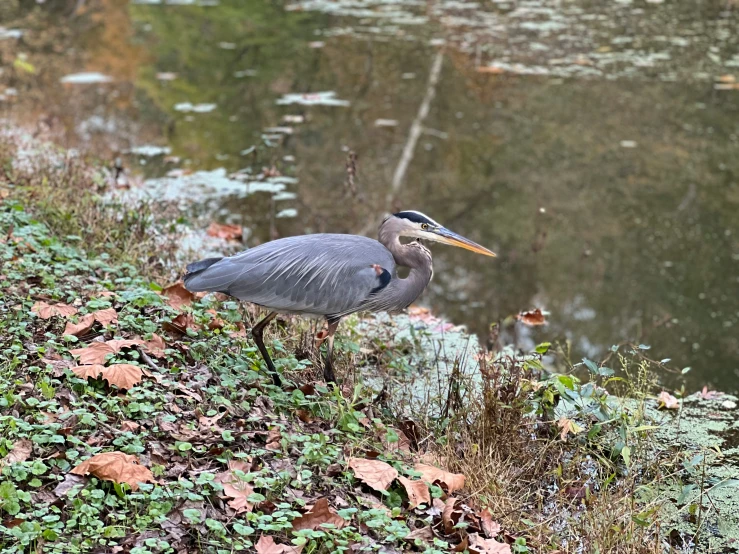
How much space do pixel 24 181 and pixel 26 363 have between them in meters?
3.28

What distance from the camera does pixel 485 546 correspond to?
383cm

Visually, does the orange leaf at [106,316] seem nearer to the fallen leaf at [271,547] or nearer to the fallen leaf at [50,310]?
the fallen leaf at [50,310]

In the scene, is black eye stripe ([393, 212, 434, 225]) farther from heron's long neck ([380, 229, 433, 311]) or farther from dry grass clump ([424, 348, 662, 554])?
dry grass clump ([424, 348, 662, 554])

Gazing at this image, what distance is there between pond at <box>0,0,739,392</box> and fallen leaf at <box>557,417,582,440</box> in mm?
1786

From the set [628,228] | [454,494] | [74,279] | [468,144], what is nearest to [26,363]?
[74,279]

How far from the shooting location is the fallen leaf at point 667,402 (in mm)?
5594

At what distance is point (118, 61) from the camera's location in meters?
12.4

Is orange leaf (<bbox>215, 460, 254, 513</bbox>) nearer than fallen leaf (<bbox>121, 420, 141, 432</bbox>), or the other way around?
orange leaf (<bbox>215, 460, 254, 513</bbox>)

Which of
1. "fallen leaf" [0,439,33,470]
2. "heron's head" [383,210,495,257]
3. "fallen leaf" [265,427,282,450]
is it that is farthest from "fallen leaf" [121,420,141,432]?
"heron's head" [383,210,495,257]

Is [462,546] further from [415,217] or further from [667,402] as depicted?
[667,402]

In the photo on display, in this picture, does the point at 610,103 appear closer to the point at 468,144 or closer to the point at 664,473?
the point at 468,144

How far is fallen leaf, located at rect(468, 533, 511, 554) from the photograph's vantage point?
149 inches

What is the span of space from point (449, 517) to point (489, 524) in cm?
24

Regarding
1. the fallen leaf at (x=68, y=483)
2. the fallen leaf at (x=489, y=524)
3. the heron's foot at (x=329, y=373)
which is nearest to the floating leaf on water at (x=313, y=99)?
the heron's foot at (x=329, y=373)
